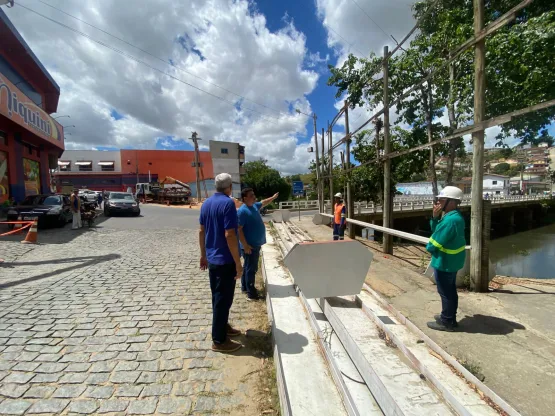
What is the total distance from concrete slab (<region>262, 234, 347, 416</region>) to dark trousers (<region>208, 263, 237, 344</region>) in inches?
24.7

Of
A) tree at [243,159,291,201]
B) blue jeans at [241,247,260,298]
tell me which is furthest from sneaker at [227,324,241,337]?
tree at [243,159,291,201]

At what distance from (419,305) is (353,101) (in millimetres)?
9071

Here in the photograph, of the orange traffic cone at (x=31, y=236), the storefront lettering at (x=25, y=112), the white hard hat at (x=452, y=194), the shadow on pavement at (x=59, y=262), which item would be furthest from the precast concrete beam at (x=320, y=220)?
the storefront lettering at (x=25, y=112)

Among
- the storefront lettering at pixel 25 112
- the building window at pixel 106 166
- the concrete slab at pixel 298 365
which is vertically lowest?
the concrete slab at pixel 298 365

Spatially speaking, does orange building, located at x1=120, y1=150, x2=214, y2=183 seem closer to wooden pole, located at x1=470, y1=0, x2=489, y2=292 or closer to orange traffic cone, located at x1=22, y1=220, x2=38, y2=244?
orange traffic cone, located at x1=22, y1=220, x2=38, y2=244

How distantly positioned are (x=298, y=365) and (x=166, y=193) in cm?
3447

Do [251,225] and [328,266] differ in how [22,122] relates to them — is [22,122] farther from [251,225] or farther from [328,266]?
[328,266]

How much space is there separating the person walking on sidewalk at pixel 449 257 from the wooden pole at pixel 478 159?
57.5 inches

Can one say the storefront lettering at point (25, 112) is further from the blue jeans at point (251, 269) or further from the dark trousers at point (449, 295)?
the dark trousers at point (449, 295)

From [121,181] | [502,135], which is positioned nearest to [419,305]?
[502,135]

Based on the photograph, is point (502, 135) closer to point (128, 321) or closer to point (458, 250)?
point (458, 250)

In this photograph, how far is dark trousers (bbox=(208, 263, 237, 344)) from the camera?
2.95m

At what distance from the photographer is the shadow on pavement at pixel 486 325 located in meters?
2.96

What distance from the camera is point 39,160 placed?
702 inches
